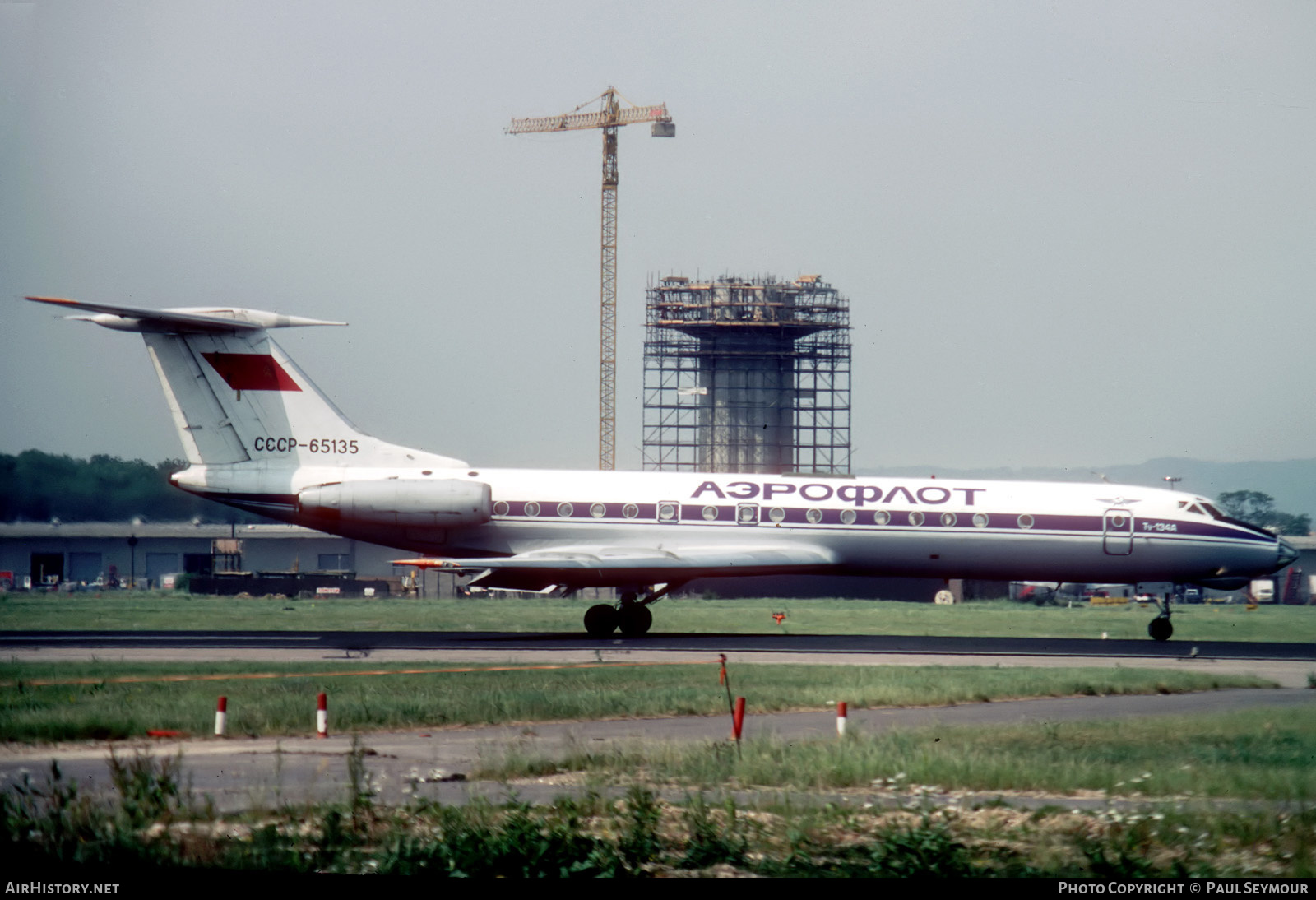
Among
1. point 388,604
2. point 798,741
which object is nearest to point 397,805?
point 798,741

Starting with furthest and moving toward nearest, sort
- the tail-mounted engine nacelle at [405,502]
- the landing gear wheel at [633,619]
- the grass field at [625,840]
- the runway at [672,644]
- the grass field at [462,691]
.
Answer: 1. the landing gear wheel at [633,619]
2. the tail-mounted engine nacelle at [405,502]
3. the runway at [672,644]
4. the grass field at [462,691]
5. the grass field at [625,840]

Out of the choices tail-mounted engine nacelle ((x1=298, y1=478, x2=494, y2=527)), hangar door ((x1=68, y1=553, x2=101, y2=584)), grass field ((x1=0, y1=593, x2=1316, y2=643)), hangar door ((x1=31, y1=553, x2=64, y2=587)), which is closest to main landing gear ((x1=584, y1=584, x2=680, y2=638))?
grass field ((x1=0, y1=593, x2=1316, y2=643))

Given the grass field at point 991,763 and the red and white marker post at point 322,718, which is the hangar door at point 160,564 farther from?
the grass field at point 991,763

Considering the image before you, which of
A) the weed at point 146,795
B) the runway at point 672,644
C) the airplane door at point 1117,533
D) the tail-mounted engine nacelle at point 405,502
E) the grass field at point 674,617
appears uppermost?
the tail-mounted engine nacelle at point 405,502

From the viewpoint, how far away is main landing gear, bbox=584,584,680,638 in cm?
2867

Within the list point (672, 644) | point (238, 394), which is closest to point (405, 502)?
point (238, 394)

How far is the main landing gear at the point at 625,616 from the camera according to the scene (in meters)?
28.7

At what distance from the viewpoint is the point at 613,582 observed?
2748cm

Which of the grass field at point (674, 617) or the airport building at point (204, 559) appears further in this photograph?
the airport building at point (204, 559)

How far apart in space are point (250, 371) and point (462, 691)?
14665mm

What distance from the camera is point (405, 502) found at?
28.0 metres

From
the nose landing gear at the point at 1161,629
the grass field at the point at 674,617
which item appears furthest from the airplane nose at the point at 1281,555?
the nose landing gear at the point at 1161,629

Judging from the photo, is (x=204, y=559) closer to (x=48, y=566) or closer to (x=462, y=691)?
(x=48, y=566)

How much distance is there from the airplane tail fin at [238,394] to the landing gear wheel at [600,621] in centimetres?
453
